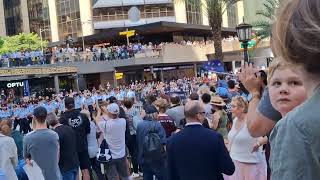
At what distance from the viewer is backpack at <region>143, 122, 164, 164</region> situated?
25.1ft

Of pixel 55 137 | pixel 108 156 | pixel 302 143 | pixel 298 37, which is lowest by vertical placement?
pixel 108 156

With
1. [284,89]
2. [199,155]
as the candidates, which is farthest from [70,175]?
[284,89]

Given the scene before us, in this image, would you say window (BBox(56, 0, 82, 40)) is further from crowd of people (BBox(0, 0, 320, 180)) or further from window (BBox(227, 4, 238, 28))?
crowd of people (BBox(0, 0, 320, 180))

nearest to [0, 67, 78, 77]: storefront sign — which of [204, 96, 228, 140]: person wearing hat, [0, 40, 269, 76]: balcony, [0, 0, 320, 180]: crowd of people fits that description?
[0, 40, 269, 76]: balcony

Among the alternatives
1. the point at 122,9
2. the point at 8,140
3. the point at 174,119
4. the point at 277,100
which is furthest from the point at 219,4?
the point at 122,9

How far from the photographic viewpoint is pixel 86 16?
60.7 meters

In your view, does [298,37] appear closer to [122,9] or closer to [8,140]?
[8,140]

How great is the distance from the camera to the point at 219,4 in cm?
2862

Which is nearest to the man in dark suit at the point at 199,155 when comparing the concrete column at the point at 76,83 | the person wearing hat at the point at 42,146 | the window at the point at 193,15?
the person wearing hat at the point at 42,146

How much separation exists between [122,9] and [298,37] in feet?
194

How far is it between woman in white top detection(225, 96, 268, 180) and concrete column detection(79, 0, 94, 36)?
54.4 m

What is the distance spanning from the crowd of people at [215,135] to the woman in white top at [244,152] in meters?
0.01

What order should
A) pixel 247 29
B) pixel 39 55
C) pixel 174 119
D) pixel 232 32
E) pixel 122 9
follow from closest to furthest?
1. pixel 174 119
2. pixel 247 29
3. pixel 39 55
4. pixel 122 9
5. pixel 232 32

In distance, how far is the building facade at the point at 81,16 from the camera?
196ft
